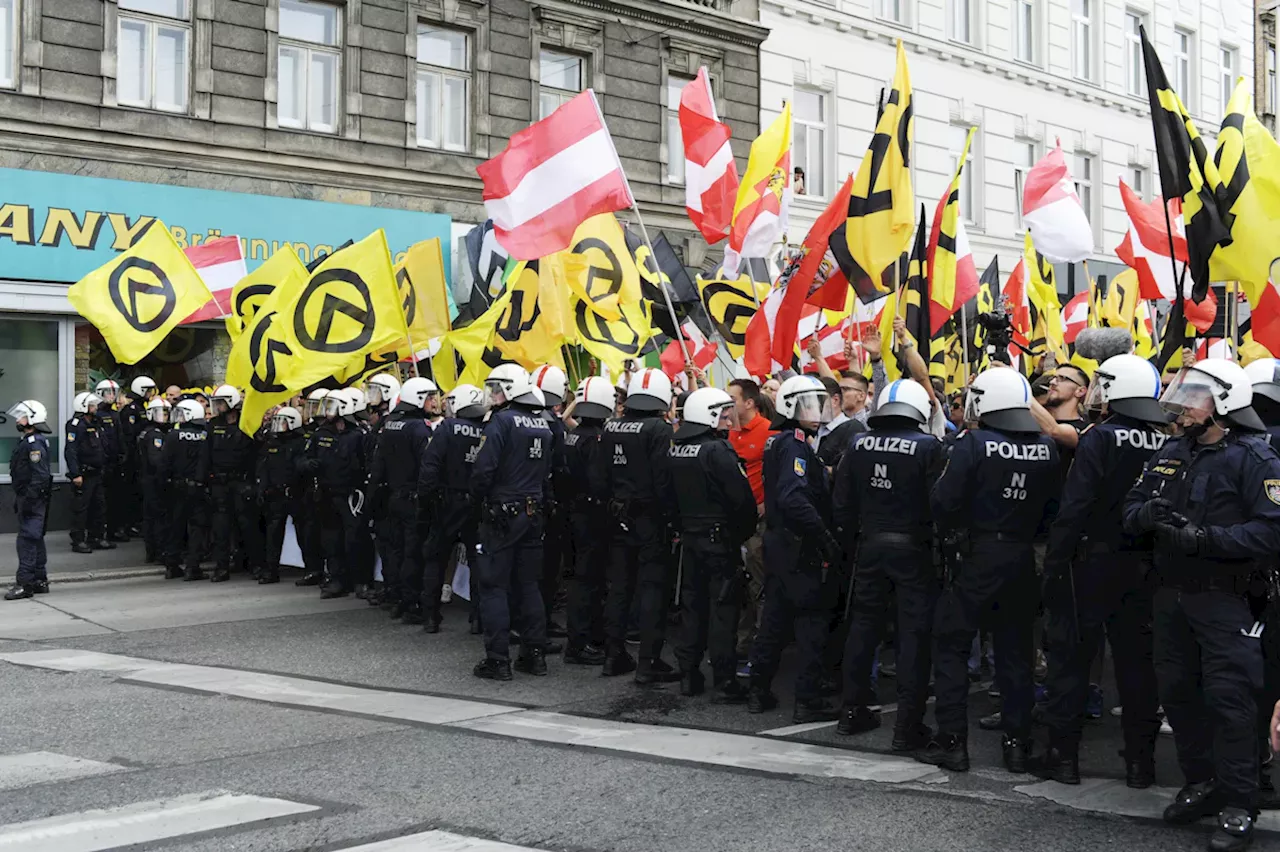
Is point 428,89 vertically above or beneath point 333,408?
→ above

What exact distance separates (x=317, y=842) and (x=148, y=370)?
1495 cm

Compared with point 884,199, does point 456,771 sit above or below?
below

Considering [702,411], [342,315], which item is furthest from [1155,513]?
[342,315]

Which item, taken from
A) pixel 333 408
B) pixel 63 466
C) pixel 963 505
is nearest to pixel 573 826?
pixel 963 505

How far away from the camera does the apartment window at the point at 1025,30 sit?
2930 centimetres

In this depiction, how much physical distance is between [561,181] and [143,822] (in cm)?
667

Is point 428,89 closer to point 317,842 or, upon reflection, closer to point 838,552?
point 838,552

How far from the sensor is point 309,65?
1980 centimetres

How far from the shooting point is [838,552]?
25.1 ft

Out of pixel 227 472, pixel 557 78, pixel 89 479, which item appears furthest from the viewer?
pixel 557 78

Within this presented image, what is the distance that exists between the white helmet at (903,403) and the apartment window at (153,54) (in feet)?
46.8

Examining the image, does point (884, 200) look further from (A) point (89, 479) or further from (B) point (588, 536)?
(A) point (89, 479)

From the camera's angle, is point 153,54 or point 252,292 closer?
point 252,292

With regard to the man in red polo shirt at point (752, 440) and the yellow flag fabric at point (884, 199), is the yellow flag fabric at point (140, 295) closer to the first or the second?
the man in red polo shirt at point (752, 440)
